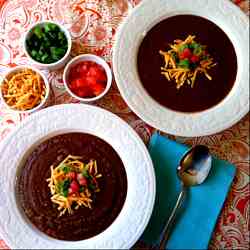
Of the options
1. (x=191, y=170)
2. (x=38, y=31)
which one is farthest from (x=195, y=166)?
(x=38, y=31)

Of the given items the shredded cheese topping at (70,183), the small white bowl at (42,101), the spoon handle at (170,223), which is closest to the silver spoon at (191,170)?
the spoon handle at (170,223)

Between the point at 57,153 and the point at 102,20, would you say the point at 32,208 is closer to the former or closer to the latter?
the point at 57,153

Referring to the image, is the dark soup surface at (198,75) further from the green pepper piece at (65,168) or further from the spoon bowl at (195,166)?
the green pepper piece at (65,168)

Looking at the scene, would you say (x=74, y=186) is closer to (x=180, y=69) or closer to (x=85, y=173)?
(x=85, y=173)

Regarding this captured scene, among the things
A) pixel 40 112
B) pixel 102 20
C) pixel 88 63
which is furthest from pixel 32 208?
pixel 102 20

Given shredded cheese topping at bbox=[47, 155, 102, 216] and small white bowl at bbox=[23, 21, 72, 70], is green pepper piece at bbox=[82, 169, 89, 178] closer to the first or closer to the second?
shredded cheese topping at bbox=[47, 155, 102, 216]

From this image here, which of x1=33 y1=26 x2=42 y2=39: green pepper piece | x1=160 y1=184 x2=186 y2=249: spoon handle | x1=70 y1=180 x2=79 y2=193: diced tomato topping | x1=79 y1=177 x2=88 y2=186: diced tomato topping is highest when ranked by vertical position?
x1=33 y1=26 x2=42 y2=39: green pepper piece

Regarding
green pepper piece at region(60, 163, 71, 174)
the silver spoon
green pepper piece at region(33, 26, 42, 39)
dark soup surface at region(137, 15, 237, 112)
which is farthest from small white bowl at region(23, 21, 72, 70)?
the silver spoon

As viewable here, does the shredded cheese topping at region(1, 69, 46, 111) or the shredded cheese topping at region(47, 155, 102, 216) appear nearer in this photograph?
the shredded cheese topping at region(47, 155, 102, 216)
